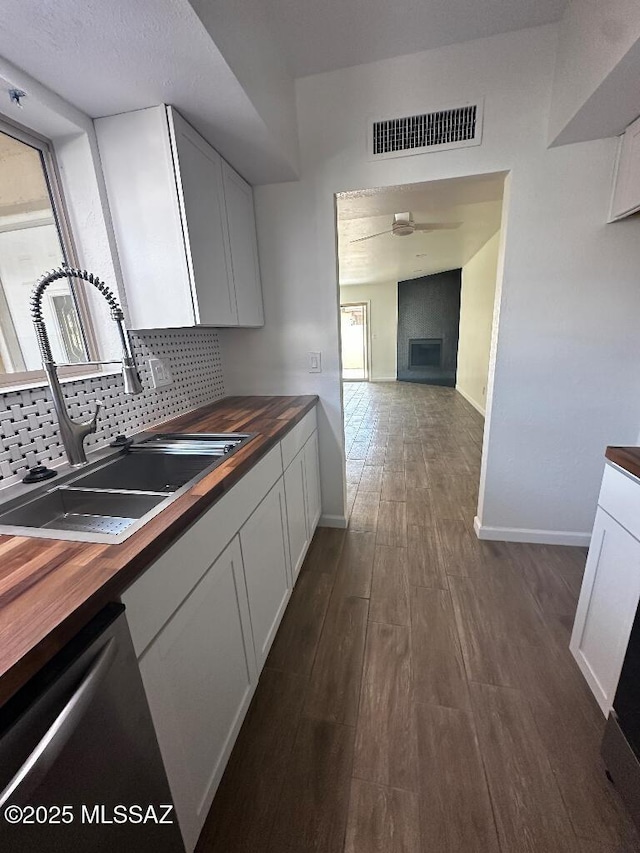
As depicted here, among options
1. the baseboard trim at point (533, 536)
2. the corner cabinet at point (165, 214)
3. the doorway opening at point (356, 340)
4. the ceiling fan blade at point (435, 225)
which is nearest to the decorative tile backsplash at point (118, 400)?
the corner cabinet at point (165, 214)

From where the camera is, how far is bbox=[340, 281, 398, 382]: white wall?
844 centimetres

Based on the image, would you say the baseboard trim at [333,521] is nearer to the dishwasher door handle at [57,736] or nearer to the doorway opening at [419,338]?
the doorway opening at [419,338]

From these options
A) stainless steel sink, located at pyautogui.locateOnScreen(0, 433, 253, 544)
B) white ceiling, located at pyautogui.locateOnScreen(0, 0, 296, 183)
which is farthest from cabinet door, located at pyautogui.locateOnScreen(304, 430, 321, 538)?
white ceiling, located at pyautogui.locateOnScreen(0, 0, 296, 183)

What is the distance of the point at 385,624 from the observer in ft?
5.34

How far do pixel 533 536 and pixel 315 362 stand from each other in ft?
5.80

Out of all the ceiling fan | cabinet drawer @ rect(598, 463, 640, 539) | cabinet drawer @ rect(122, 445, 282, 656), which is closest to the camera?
cabinet drawer @ rect(122, 445, 282, 656)

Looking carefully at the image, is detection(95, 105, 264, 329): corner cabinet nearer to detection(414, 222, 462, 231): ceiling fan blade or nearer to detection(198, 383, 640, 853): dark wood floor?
detection(198, 383, 640, 853): dark wood floor

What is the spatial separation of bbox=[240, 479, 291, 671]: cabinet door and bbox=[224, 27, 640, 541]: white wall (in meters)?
0.89

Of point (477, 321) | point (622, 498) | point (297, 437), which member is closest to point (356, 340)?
point (477, 321)

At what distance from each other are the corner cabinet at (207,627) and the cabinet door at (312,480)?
54 cm

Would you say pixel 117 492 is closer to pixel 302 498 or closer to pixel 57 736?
pixel 57 736

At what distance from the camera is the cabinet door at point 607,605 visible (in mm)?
1070

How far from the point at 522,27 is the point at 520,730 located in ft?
9.53

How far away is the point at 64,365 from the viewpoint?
46.3 inches
